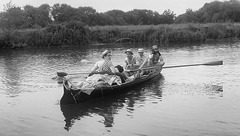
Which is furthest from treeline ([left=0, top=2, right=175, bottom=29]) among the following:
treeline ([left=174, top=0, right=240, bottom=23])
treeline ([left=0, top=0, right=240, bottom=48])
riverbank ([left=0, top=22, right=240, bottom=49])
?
treeline ([left=174, top=0, right=240, bottom=23])

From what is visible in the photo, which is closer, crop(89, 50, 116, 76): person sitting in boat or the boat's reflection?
the boat's reflection

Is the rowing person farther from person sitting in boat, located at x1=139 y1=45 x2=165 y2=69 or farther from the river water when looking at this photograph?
the river water

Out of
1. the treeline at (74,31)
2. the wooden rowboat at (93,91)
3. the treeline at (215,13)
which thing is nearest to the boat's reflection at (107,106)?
the wooden rowboat at (93,91)

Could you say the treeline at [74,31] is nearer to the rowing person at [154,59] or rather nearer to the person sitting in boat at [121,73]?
the rowing person at [154,59]

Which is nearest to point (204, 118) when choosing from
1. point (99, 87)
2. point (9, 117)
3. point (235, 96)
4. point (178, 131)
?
point (178, 131)

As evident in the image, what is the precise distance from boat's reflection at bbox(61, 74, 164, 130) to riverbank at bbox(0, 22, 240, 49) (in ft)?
96.2

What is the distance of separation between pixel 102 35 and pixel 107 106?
1427 inches

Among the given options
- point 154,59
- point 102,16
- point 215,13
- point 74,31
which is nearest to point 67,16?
point 102,16

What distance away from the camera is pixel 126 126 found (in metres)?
8.76

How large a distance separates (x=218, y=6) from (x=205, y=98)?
70426 mm

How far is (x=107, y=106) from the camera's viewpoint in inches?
431

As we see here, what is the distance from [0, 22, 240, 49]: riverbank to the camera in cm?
4128

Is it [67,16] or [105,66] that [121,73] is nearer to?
[105,66]

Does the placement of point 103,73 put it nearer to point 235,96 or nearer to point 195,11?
point 235,96
